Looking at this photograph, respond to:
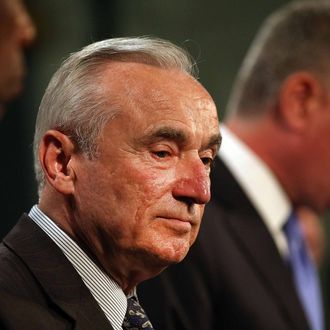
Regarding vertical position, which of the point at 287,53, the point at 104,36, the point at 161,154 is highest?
the point at 104,36

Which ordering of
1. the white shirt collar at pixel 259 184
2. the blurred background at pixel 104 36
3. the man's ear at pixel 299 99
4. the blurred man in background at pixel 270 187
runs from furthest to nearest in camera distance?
the blurred background at pixel 104 36 < the man's ear at pixel 299 99 < the white shirt collar at pixel 259 184 < the blurred man in background at pixel 270 187

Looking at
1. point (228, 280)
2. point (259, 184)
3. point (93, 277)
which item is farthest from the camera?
point (259, 184)

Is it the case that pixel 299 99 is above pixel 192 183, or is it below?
above

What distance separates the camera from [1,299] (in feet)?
7.06

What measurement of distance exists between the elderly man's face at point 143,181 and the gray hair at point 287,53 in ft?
5.56

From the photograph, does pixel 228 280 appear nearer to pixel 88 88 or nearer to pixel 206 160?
pixel 206 160

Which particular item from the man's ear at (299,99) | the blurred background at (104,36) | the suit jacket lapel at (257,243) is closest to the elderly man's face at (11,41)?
the suit jacket lapel at (257,243)

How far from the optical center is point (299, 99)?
13.3ft

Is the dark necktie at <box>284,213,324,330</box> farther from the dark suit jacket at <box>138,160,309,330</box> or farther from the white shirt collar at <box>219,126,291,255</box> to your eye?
the dark suit jacket at <box>138,160,309,330</box>

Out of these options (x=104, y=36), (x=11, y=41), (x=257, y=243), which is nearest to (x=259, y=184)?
(x=257, y=243)

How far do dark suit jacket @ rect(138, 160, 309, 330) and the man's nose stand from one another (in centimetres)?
85

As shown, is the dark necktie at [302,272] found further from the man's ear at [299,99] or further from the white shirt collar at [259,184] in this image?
the man's ear at [299,99]

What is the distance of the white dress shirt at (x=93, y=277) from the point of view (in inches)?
92.4

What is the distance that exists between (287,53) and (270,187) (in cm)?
56
